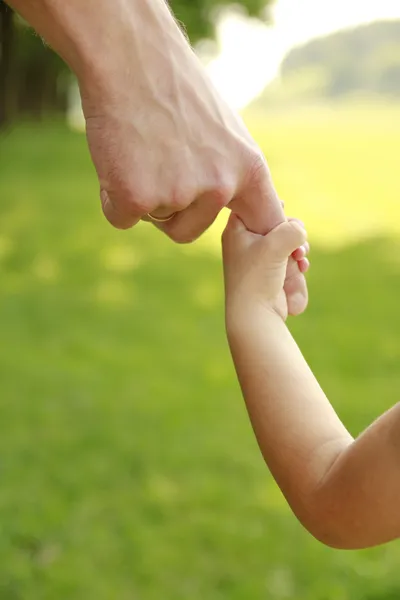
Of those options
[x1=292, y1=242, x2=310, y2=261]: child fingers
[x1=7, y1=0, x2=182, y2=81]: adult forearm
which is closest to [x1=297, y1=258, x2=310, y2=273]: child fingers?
[x1=292, y1=242, x2=310, y2=261]: child fingers

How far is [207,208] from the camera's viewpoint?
130 centimetres

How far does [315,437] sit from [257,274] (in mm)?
230

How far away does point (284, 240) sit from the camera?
1308 mm

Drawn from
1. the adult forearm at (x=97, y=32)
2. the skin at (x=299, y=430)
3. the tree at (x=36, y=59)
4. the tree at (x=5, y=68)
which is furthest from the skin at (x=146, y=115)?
the tree at (x=5, y=68)

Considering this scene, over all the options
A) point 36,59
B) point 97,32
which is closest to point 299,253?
point 97,32

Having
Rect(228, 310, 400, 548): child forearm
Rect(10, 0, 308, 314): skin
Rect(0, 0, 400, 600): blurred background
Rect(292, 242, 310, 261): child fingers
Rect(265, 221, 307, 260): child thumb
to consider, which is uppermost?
Rect(10, 0, 308, 314): skin

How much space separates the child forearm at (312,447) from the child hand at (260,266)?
0.02 metres

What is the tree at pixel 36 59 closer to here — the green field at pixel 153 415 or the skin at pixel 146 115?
the green field at pixel 153 415

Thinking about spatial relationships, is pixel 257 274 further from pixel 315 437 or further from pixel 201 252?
pixel 201 252

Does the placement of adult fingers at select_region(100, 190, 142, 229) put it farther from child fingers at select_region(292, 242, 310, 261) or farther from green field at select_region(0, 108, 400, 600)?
green field at select_region(0, 108, 400, 600)

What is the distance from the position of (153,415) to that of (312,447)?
2867 millimetres

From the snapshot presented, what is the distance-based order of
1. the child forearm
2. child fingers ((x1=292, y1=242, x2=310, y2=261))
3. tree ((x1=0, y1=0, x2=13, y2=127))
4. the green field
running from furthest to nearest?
tree ((x1=0, y1=0, x2=13, y2=127)), the green field, child fingers ((x1=292, y1=242, x2=310, y2=261)), the child forearm

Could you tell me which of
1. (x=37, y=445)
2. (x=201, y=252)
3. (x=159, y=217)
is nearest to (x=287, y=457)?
(x=159, y=217)

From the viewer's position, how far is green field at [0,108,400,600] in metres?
2.86
